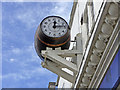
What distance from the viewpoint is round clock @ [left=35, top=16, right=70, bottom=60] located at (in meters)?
9.27

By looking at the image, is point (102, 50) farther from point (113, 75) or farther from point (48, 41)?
point (48, 41)

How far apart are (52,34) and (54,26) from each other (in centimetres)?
34

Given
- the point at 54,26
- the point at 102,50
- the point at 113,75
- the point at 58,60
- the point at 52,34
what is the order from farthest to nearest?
the point at 54,26
the point at 52,34
the point at 58,60
the point at 102,50
the point at 113,75

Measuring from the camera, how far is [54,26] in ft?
31.2

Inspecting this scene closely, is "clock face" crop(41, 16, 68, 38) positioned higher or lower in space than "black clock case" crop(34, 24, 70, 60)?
higher

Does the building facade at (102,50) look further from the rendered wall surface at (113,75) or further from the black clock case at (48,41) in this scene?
the black clock case at (48,41)

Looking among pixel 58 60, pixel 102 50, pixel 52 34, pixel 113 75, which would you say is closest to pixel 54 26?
pixel 52 34

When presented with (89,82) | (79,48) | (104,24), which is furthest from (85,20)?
(104,24)

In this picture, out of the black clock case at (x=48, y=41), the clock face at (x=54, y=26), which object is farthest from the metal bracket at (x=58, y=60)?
the clock face at (x=54, y=26)

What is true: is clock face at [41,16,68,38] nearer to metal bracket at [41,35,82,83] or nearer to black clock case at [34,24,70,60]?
black clock case at [34,24,70,60]

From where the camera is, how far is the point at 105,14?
647 centimetres

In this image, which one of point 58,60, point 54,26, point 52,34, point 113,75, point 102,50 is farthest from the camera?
point 54,26

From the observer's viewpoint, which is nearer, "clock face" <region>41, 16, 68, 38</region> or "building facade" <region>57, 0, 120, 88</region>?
"building facade" <region>57, 0, 120, 88</region>

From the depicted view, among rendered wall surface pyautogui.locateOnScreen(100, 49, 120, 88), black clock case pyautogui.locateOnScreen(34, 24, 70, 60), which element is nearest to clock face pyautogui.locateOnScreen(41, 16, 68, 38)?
black clock case pyautogui.locateOnScreen(34, 24, 70, 60)
